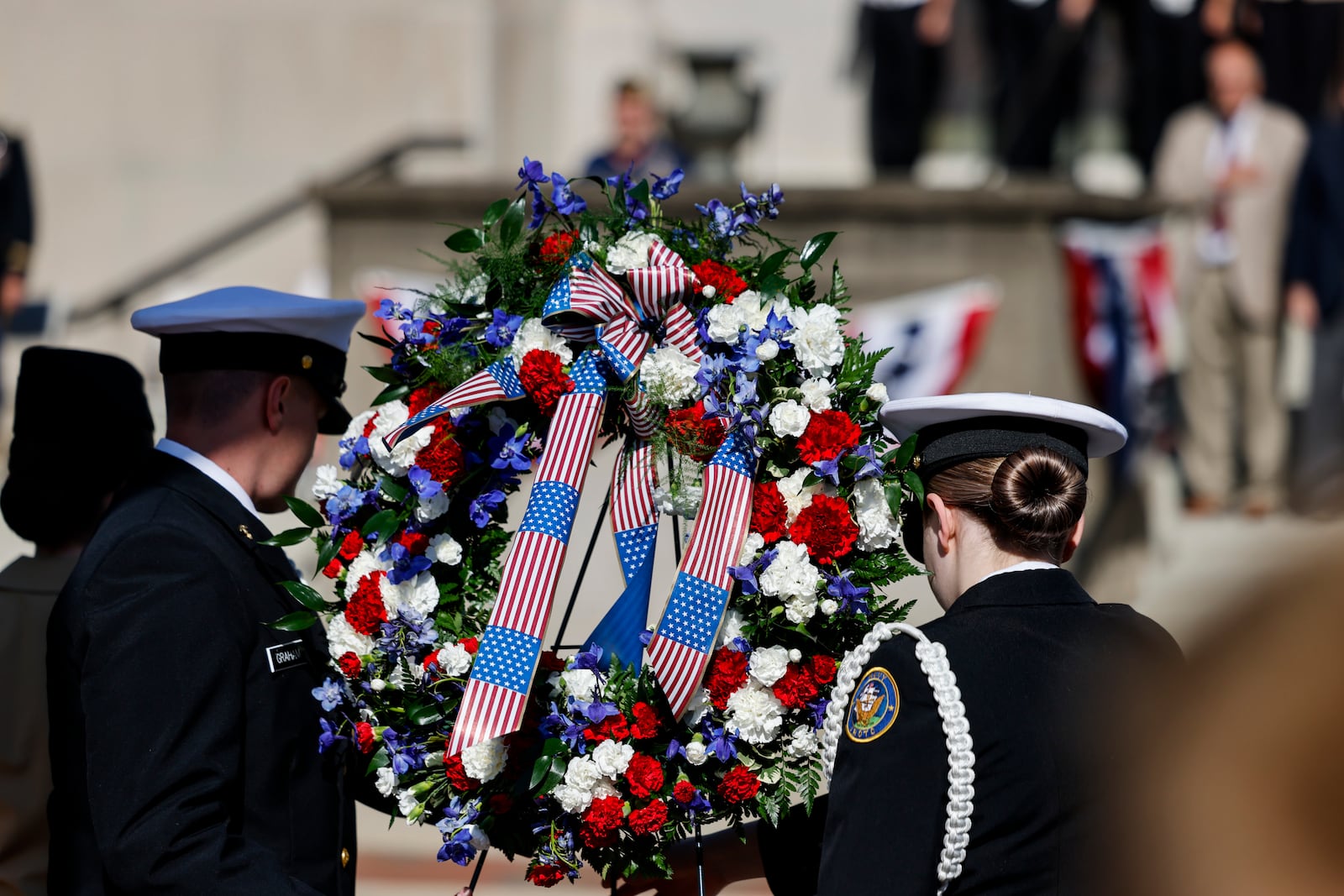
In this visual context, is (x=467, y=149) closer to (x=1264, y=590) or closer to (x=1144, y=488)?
(x=1144, y=488)

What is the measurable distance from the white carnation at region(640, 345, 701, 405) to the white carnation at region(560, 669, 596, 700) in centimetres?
48

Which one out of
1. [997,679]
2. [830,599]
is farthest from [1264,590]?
[830,599]

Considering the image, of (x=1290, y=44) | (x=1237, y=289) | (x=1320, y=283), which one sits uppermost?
(x=1290, y=44)

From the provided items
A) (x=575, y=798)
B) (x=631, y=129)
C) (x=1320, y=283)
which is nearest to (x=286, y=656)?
(x=575, y=798)

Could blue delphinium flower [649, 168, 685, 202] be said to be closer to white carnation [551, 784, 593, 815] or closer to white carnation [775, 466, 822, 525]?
white carnation [775, 466, 822, 525]

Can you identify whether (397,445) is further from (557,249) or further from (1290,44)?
(1290,44)

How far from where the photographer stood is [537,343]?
2570mm

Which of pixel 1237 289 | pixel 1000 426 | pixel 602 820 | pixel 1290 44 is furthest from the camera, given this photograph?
pixel 1290 44

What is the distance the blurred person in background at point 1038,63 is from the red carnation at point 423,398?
827 centimetres

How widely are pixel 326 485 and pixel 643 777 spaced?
2.61 feet


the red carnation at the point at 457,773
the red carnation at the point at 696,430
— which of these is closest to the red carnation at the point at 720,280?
the red carnation at the point at 696,430

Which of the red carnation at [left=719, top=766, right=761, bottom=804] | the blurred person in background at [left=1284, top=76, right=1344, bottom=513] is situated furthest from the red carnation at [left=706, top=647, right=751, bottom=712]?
the blurred person in background at [left=1284, top=76, right=1344, bottom=513]

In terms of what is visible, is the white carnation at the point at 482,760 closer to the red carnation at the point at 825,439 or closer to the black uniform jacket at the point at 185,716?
the black uniform jacket at the point at 185,716

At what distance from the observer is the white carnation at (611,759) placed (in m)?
2.38
